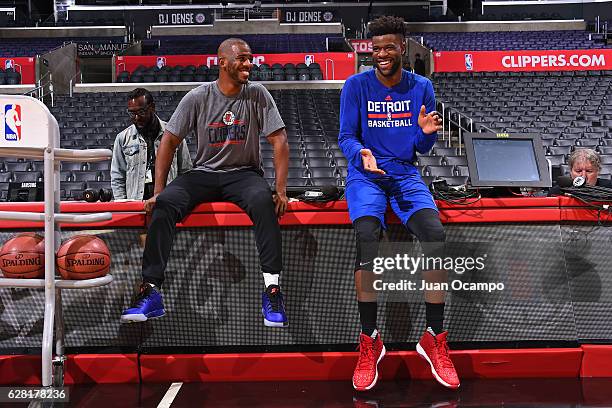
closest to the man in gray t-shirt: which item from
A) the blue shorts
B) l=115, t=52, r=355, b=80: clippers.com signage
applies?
the blue shorts

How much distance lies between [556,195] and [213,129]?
6.26 ft

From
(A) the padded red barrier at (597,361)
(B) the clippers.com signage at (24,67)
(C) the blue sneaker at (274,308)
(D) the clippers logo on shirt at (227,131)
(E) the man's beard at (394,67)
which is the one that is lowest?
(A) the padded red barrier at (597,361)

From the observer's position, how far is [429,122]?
307 centimetres

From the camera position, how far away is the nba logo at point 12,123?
9.25ft

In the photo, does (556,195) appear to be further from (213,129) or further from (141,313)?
(141,313)

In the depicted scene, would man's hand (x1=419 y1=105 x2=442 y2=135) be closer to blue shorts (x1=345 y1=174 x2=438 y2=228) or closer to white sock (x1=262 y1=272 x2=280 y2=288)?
blue shorts (x1=345 y1=174 x2=438 y2=228)

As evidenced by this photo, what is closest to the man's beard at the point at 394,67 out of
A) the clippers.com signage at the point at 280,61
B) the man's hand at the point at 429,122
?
the man's hand at the point at 429,122

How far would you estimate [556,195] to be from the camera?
354 cm

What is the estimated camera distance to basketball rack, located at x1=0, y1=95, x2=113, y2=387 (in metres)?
2.78

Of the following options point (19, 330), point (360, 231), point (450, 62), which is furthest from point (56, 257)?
point (450, 62)

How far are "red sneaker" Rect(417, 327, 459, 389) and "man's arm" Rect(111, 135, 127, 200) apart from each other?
8.05ft

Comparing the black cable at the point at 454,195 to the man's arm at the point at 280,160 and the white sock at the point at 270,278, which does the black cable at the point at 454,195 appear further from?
the white sock at the point at 270,278

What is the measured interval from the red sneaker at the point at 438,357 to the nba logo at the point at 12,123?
2.09 m

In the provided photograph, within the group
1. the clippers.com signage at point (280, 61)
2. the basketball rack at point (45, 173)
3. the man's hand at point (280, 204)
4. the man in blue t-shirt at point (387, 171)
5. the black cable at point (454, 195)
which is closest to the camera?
the basketball rack at point (45, 173)
